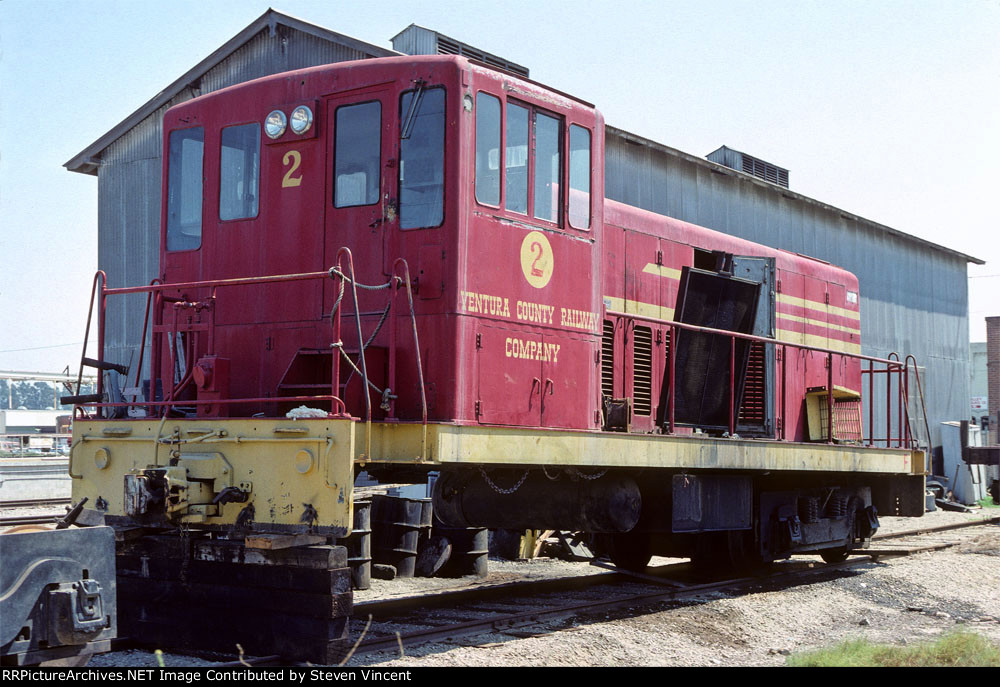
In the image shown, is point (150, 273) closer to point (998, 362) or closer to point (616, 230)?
point (616, 230)

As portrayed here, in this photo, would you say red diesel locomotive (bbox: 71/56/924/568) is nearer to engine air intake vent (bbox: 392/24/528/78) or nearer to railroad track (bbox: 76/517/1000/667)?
railroad track (bbox: 76/517/1000/667)

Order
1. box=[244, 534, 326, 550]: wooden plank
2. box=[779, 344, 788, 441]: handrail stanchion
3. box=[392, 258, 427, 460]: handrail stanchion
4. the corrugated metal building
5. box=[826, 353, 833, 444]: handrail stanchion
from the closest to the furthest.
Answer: box=[244, 534, 326, 550]: wooden plank → box=[392, 258, 427, 460]: handrail stanchion → box=[779, 344, 788, 441]: handrail stanchion → box=[826, 353, 833, 444]: handrail stanchion → the corrugated metal building

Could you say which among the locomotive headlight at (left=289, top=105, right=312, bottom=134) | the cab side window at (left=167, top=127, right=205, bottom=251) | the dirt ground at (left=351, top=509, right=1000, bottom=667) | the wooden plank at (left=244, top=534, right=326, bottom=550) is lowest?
the dirt ground at (left=351, top=509, right=1000, bottom=667)

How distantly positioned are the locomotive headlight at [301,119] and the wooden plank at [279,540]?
2973mm

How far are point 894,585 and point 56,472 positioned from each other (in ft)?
68.7

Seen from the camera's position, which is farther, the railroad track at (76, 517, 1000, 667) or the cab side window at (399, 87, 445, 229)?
the railroad track at (76, 517, 1000, 667)

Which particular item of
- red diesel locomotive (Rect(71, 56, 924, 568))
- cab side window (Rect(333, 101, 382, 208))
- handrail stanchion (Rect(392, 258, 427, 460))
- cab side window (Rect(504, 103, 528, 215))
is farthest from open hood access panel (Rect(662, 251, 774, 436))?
cab side window (Rect(333, 101, 382, 208))

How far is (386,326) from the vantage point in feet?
24.2

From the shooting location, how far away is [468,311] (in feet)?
23.7

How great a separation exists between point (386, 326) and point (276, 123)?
5.90 ft

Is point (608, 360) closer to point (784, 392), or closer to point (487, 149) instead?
point (487, 149)

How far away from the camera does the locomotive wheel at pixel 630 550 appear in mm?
11820

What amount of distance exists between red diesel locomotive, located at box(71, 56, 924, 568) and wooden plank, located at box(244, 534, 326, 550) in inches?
3.1

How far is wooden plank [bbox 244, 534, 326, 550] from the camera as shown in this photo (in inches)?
249
